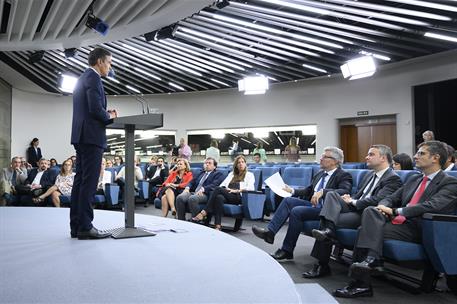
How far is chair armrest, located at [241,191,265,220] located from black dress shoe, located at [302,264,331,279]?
181 centimetres

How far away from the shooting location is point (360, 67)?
8570mm

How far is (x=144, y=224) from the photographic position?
10.6 ft

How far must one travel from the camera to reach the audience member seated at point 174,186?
18.4 ft

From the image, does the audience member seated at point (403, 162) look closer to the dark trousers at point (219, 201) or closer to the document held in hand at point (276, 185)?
the document held in hand at point (276, 185)

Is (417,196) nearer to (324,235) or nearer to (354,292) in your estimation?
(324,235)

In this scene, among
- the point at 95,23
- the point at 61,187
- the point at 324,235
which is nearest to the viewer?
the point at 324,235

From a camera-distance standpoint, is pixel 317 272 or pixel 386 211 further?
pixel 317 272

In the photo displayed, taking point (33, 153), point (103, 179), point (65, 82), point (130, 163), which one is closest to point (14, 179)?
point (103, 179)

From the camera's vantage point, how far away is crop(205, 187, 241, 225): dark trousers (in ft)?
15.7

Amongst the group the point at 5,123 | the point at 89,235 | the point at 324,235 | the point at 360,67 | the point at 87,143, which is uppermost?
the point at 360,67

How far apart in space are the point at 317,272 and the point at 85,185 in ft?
5.97

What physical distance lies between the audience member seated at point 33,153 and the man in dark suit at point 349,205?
10227 mm

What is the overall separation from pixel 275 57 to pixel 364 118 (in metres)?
Result: 3.33

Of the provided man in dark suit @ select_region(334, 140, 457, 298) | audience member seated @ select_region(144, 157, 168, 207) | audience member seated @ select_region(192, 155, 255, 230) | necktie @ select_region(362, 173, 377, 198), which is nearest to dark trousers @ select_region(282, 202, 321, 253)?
necktie @ select_region(362, 173, 377, 198)
